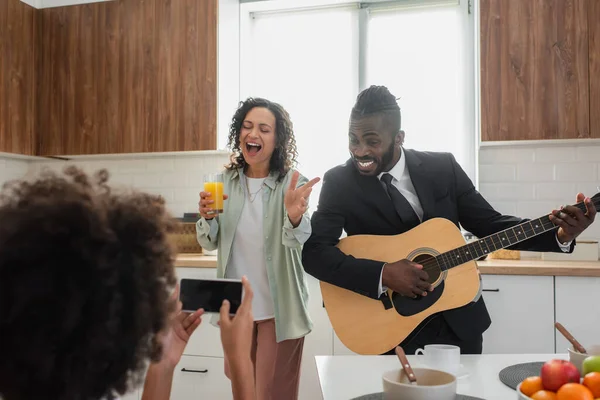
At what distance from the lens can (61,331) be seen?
0.53m

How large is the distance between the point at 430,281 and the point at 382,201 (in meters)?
0.32

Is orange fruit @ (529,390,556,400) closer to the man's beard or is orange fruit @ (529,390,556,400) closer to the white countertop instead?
the white countertop

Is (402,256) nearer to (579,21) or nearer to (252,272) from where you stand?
(252,272)

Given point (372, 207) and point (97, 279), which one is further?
point (372, 207)

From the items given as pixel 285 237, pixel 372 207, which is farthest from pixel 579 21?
pixel 285 237

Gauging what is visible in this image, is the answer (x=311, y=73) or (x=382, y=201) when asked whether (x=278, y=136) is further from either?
(x=311, y=73)

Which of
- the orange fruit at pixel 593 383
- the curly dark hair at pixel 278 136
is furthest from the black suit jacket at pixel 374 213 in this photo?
the orange fruit at pixel 593 383

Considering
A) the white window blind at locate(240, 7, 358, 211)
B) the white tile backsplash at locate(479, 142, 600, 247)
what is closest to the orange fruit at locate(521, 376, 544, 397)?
the white tile backsplash at locate(479, 142, 600, 247)

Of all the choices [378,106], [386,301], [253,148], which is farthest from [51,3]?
[386,301]

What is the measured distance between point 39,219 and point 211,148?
8.36 feet

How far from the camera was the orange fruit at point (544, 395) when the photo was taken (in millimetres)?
752

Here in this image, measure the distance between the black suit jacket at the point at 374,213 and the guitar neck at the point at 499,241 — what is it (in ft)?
0.30

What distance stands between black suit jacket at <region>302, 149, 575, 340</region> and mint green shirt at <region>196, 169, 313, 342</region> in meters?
0.09

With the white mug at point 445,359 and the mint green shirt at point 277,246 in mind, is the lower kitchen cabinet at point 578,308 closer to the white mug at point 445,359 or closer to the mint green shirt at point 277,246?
the mint green shirt at point 277,246
